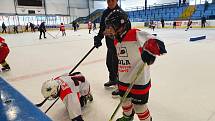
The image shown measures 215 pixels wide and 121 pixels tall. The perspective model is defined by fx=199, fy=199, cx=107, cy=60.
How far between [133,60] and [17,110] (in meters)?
0.97

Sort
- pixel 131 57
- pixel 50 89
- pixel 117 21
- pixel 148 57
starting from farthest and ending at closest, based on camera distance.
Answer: pixel 50 89 → pixel 131 57 → pixel 117 21 → pixel 148 57

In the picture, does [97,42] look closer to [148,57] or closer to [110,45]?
[110,45]

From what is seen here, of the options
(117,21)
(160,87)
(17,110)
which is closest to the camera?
(117,21)

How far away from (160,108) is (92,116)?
697 mm

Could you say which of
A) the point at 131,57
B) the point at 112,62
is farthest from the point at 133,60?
the point at 112,62

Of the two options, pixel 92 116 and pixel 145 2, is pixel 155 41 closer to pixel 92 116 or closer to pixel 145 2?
pixel 92 116

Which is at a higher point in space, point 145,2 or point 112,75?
point 145,2

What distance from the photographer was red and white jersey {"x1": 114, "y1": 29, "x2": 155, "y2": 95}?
4.49 ft

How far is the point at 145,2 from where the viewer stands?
73.3 feet

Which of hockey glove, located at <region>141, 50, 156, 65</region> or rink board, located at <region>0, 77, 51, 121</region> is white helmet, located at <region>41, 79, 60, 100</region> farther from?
hockey glove, located at <region>141, 50, 156, 65</region>

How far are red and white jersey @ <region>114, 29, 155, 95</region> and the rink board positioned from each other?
66 centimetres

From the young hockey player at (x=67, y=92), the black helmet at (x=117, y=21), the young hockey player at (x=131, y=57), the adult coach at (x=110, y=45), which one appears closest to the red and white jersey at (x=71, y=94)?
the young hockey player at (x=67, y=92)

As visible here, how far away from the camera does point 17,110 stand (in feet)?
5.03

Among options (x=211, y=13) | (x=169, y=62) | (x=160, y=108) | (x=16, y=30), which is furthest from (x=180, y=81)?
(x=16, y=30)
